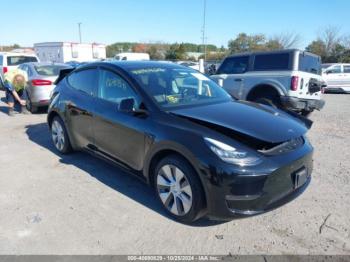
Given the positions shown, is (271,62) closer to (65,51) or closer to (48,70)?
(48,70)

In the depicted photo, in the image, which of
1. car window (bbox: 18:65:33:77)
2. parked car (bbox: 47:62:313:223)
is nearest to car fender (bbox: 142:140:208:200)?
parked car (bbox: 47:62:313:223)

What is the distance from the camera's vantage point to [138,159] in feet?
12.5

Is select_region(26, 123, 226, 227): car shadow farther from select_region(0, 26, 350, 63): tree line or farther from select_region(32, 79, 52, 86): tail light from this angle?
select_region(0, 26, 350, 63): tree line

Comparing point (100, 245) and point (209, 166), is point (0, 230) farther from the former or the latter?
point (209, 166)

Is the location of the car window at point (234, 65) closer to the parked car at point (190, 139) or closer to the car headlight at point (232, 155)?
the parked car at point (190, 139)

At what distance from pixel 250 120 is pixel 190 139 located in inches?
31.3

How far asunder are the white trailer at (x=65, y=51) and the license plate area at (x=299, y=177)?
103 feet

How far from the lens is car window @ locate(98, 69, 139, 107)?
398 centimetres

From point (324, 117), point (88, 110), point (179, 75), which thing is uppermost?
point (179, 75)

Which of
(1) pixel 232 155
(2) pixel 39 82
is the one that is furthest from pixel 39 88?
(1) pixel 232 155

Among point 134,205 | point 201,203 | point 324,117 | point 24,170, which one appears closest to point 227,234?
point 201,203

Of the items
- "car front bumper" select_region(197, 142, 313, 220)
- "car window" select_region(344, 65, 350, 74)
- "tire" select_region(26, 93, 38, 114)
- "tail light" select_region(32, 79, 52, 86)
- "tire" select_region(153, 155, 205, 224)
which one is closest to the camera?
"car front bumper" select_region(197, 142, 313, 220)

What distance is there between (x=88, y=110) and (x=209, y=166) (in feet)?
7.72

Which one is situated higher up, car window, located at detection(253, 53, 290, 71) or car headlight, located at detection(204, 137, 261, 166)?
car window, located at detection(253, 53, 290, 71)
